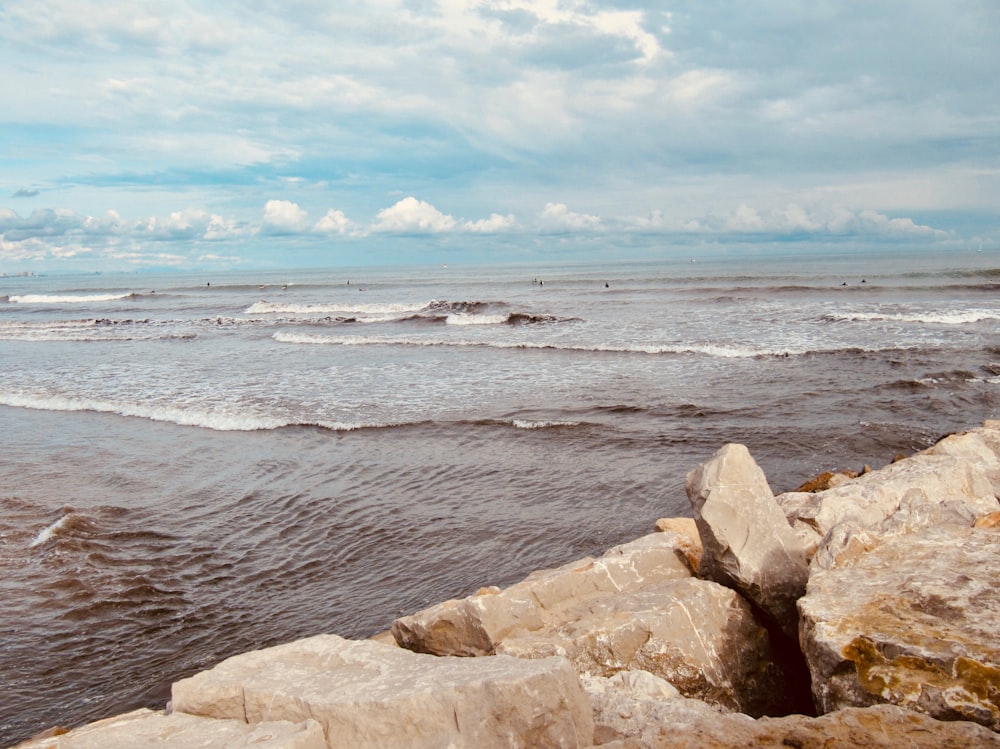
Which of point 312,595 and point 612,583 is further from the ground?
point 612,583

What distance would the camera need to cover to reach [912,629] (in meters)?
3.83

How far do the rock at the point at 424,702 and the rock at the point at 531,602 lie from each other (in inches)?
41.7

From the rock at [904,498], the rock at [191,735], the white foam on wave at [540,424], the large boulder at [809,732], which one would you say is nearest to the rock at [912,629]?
the large boulder at [809,732]

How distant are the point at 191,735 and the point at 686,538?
4148 mm

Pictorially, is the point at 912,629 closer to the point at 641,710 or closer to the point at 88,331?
the point at 641,710

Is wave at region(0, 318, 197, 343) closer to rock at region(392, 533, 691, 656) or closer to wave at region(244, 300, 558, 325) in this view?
wave at region(244, 300, 558, 325)

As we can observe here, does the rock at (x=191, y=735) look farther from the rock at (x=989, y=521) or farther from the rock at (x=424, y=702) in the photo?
the rock at (x=989, y=521)

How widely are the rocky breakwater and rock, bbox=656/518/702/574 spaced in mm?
20

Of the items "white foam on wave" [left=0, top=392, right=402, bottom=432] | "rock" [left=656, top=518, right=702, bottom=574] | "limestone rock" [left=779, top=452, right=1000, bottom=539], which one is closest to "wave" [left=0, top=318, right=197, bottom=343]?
"white foam on wave" [left=0, top=392, right=402, bottom=432]

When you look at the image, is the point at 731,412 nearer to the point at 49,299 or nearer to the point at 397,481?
the point at 397,481

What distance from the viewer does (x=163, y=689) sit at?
5758 mm

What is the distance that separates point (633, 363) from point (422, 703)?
18.8 metres

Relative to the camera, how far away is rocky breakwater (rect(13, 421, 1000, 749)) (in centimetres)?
337

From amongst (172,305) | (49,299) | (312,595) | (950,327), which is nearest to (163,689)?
(312,595)
